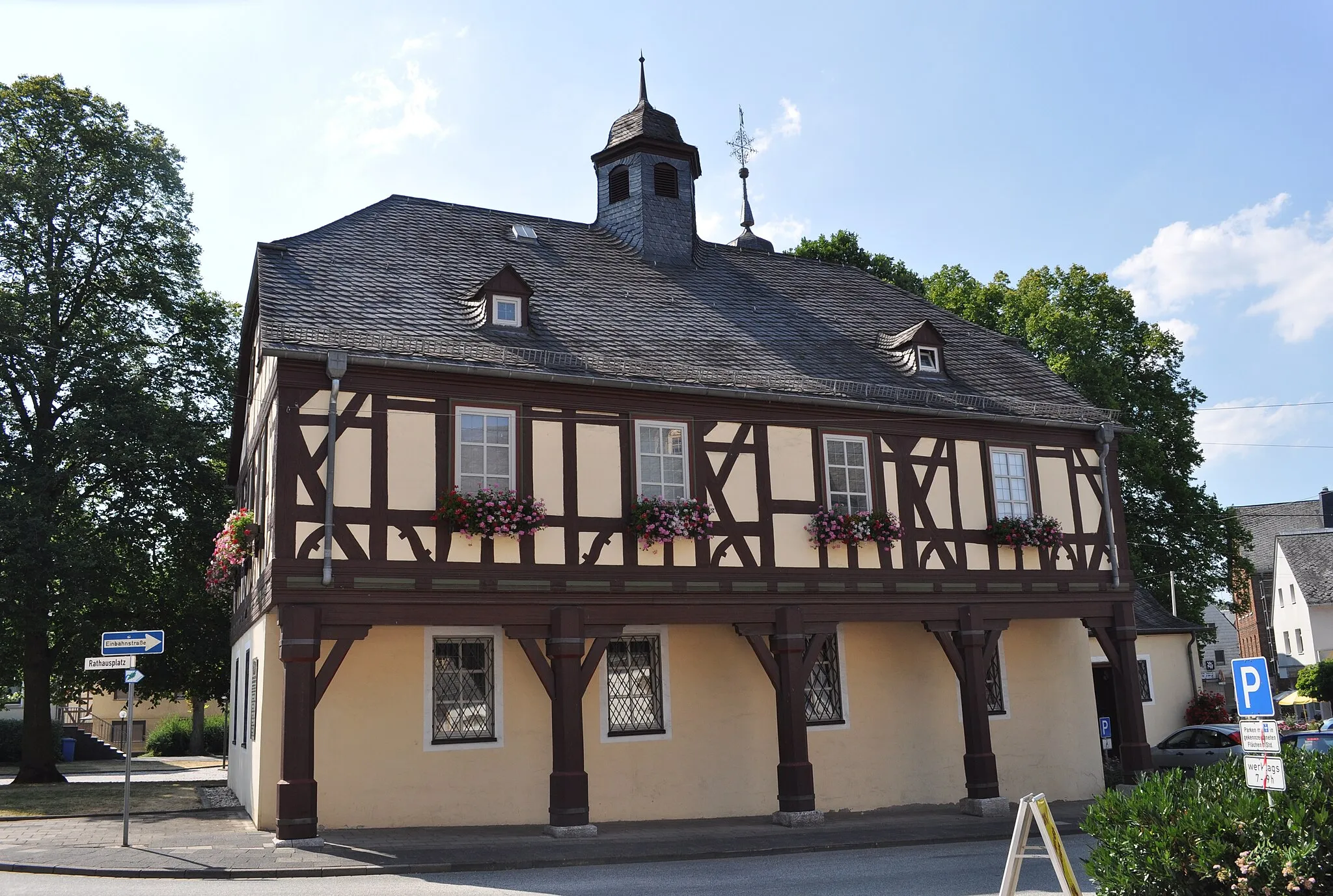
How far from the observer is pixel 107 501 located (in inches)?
970

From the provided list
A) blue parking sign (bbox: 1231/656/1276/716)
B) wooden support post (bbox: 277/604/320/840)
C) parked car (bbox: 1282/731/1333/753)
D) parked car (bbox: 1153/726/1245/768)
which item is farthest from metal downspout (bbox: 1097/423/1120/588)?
wooden support post (bbox: 277/604/320/840)

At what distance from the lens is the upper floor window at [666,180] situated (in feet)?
74.5

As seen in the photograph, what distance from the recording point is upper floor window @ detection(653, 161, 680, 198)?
22719mm

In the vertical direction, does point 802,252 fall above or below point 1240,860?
above

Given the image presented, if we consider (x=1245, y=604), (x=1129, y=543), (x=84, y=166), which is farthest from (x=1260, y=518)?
(x=84, y=166)

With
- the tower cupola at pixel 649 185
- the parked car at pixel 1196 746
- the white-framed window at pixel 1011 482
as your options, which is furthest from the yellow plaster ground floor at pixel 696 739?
the tower cupola at pixel 649 185

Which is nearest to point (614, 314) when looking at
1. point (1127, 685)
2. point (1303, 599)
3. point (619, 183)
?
point (619, 183)

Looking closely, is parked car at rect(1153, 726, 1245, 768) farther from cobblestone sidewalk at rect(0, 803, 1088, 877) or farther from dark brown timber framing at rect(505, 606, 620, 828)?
dark brown timber framing at rect(505, 606, 620, 828)

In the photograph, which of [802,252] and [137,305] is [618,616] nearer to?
[137,305]

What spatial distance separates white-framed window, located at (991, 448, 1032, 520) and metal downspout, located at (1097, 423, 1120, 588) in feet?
5.37

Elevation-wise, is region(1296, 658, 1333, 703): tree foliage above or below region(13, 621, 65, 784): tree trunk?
below

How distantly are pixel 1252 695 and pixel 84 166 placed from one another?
999 inches

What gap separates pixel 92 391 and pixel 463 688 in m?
13.0

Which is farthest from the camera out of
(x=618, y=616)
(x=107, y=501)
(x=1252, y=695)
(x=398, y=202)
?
(x=107, y=501)
